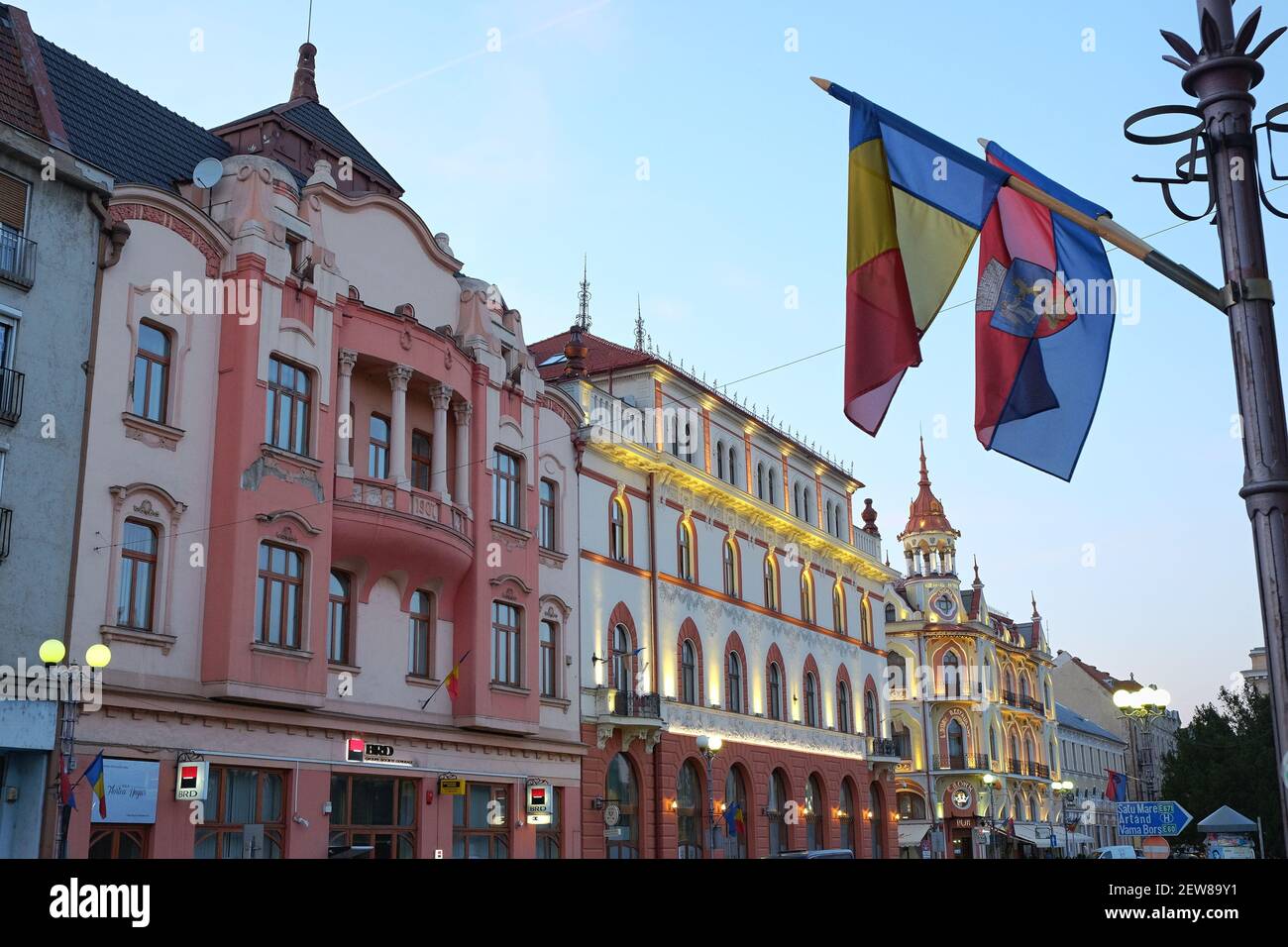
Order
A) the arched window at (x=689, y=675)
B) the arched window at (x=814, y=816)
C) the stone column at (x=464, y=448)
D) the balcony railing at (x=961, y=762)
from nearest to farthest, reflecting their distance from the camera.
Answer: the stone column at (x=464, y=448) < the arched window at (x=689, y=675) < the arched window at (x=814, y=816) < the balcony railing at (x=961, y=762)

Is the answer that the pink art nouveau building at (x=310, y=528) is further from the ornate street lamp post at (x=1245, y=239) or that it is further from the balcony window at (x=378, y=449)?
the ornate street lamp post at (x=1245, y=239)

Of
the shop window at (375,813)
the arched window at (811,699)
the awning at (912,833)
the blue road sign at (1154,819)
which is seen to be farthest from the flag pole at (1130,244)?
the awning at (912,833)

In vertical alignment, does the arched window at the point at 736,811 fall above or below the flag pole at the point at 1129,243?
below

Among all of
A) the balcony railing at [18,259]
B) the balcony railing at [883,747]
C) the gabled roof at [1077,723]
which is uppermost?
the balcony railing at [18,259]

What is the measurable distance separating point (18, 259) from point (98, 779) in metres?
9.65

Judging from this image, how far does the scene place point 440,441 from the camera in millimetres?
32594

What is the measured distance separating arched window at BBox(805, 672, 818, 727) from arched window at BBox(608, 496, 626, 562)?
14.2 m

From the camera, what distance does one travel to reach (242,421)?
27.2 metres

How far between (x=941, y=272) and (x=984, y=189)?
Result: 0.69 m

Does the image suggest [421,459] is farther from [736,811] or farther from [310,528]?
[736,811]

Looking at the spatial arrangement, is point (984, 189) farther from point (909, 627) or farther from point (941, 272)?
point (909, 627)

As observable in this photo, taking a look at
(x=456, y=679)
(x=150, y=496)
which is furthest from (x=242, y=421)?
(x=456, y=679)

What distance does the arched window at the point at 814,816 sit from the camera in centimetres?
4934

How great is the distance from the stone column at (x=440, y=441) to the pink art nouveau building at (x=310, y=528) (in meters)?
0.06
